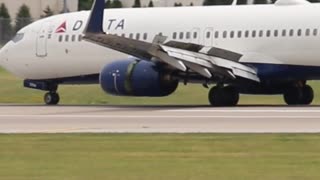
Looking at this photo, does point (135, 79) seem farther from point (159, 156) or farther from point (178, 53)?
point (159, 156)

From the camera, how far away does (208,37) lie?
3516 cm

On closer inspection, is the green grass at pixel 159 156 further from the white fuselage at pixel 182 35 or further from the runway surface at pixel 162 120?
the white fuselage at pixel 182 35

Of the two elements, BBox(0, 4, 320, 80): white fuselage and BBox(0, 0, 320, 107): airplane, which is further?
BBox(0, 4, 320, 80): white fuselage

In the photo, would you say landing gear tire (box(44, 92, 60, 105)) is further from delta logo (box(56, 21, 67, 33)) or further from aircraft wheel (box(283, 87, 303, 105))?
aircraft wheel (box(283, 87, 303, 105))

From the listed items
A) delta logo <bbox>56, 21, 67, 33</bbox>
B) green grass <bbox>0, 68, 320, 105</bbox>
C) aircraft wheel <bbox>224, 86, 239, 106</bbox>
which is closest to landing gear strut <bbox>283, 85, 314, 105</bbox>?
aircraft wheel <bbox>224, 86, 239, 106</bbox>

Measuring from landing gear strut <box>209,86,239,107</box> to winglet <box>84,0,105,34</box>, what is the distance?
180 inches

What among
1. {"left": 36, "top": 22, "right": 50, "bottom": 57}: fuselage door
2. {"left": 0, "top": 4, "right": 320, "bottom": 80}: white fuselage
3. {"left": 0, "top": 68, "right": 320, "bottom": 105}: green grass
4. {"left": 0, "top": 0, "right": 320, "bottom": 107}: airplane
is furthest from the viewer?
{"left": 0, "top": 68, "right": 320, "bottom": 105}: green grass

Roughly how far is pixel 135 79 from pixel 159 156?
15.2 metres

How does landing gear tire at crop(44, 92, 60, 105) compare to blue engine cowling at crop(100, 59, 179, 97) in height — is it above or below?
below

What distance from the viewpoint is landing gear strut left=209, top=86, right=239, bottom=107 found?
34.7 m

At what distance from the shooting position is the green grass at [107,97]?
40.9 meters

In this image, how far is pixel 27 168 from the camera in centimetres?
1648

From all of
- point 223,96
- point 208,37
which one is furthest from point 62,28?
point 223,96

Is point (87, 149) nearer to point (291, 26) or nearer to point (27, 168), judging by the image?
point (27, 168)
